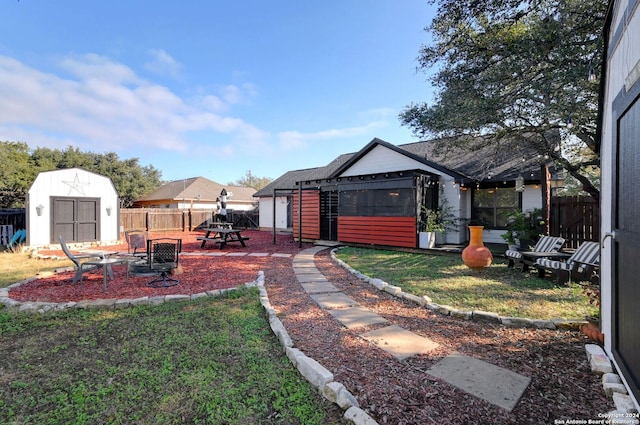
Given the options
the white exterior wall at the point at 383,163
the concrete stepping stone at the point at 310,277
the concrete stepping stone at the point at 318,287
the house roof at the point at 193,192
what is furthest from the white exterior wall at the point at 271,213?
the concrete stepping stone at the point at 318,287

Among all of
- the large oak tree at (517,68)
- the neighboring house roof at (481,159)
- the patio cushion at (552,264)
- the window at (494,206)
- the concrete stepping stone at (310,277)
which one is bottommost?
the concrete stepping stone at (310,277)

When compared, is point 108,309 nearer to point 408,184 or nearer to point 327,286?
point 327,286

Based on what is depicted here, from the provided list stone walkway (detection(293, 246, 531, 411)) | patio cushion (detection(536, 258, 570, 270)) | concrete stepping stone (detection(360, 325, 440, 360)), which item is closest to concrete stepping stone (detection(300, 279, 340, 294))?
stone walkway (detection(293, 246, 531, 411))

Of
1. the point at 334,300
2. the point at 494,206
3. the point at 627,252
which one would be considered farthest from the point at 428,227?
the point at 627,252

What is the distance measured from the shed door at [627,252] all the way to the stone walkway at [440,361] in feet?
2.44

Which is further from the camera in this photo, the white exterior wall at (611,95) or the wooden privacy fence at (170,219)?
the wooden privacy fence at (170,219)

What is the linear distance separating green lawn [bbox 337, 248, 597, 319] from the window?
3079mm

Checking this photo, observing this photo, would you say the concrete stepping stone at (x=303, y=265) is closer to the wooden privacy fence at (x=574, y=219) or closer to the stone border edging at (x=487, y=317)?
the stone border edging at (x=487, y=317)

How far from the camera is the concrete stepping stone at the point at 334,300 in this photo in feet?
15.3

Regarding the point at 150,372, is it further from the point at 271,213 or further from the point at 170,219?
the point at 170,219

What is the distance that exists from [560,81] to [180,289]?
864 cm

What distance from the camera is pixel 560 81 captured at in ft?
19.8

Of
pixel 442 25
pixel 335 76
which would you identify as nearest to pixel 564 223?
pixel 442 25

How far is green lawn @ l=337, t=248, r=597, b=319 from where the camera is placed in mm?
4371
